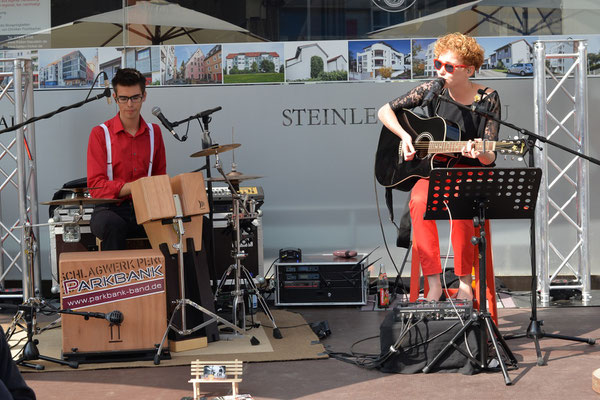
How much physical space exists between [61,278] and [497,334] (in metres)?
2.46

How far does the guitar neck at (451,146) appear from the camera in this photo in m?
4.61

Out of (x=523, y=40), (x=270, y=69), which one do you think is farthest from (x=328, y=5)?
(x=523, y=40)

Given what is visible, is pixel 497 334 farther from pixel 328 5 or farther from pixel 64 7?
pixel 64 7

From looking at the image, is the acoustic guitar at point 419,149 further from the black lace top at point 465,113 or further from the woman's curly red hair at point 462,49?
the woman's curly red hair at point 462,49

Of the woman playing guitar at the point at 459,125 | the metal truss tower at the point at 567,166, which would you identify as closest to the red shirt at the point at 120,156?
the woman playing guitar at the point at 459,125

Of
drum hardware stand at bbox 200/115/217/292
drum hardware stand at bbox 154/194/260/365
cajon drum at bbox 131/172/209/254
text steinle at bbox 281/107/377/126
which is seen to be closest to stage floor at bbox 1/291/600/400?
drum hardware stand at bbox 154/194/260/365

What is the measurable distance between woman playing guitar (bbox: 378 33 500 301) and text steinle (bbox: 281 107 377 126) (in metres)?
2.16

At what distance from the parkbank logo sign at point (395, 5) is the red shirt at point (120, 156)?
241 cm

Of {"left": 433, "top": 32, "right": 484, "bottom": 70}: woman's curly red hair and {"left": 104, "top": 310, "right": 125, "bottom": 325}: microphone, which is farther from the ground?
{"left": 433, "top": 32, "right": 484, "bottom": 70}: woman's curly red hair

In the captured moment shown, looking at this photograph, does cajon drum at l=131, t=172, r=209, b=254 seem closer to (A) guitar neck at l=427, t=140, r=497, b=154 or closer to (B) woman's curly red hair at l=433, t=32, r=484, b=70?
(A) guitar neck at l=427, t=140, r=497, b=154

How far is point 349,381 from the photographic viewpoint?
178 inches

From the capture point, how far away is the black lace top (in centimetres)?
496

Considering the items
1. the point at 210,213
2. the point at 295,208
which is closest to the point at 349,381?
the point at 210,213

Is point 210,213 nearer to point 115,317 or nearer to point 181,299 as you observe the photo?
point 181,299
